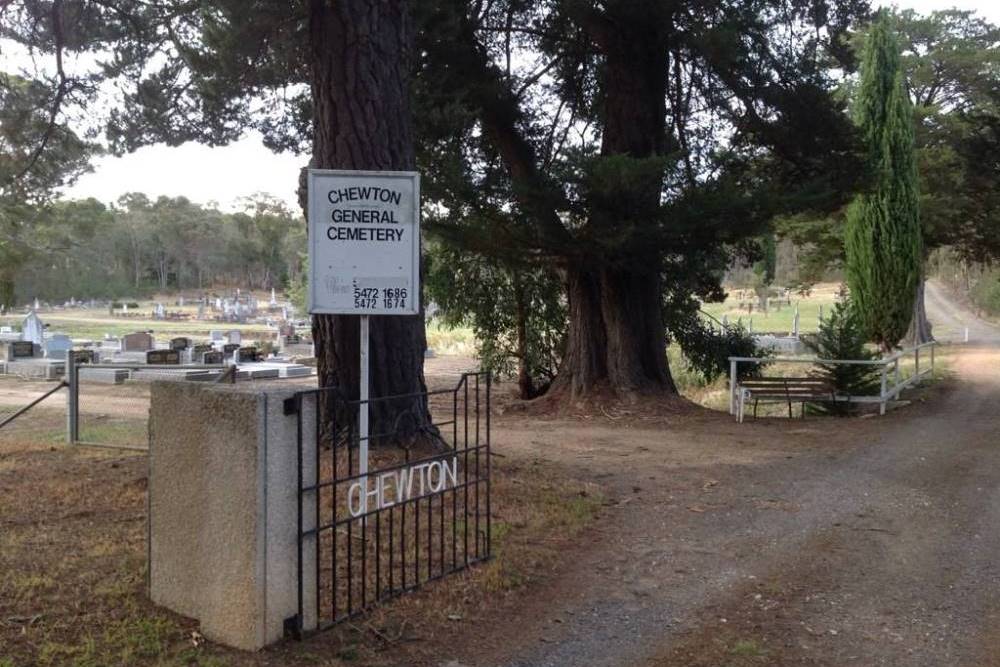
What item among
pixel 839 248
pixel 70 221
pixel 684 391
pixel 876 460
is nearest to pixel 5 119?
pixel 876 460

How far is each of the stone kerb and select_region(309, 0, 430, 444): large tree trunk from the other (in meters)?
3.11

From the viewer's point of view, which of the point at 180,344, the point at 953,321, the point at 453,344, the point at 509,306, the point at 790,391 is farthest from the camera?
the point at 953,321

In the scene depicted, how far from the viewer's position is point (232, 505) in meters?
4.24

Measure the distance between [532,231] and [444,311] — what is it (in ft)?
23.0

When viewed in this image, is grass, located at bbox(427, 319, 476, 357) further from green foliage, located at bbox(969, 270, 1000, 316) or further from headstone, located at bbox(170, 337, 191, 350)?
green foliage, located at bbox(969, 270, 1000, 316)

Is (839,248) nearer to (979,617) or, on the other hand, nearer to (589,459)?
(589,459)

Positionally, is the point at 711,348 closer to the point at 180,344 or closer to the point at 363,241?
the point at 180,344

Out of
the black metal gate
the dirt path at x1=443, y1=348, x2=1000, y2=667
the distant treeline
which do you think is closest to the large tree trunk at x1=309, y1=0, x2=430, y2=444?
the black metal gate

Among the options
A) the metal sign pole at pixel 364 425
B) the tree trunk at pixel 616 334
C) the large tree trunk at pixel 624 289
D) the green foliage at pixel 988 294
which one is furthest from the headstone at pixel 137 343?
the green foliage at pixel 988 294

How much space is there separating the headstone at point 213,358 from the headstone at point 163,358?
0.70 metres

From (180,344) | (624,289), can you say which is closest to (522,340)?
(624,289)

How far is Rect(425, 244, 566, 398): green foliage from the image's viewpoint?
62.8 feet

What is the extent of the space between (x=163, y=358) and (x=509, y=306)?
921 centimetres

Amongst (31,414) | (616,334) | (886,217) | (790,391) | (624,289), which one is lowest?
(31,414)
